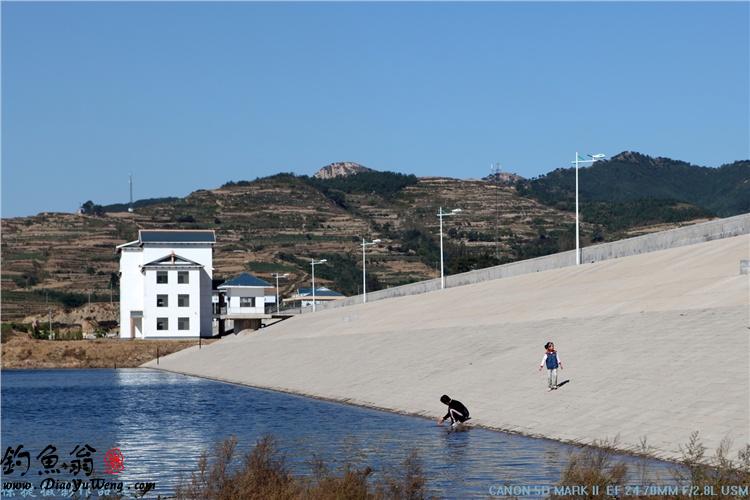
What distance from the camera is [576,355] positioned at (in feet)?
127

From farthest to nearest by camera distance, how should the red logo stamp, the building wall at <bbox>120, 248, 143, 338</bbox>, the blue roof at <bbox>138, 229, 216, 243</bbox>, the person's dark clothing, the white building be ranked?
the blue roof at <bbox>138, 229, 216, 243</bbox>, the building wall at <bbox>120, 248, 143, 338</bbox>, the white building, the person's dark clothing, the red logo stamp

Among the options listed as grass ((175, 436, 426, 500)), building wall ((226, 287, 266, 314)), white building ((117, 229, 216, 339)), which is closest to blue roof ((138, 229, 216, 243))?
white building ((117, 229, 216, 339))

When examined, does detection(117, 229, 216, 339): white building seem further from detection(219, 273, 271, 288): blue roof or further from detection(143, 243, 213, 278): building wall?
detection(219, 273, 271, 288): blue roof

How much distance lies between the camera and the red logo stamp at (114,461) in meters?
26.7

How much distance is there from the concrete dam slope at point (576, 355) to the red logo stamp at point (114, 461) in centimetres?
1060

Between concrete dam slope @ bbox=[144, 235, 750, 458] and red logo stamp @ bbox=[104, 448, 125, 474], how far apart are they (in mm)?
10602

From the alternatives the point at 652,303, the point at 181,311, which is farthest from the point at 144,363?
the point at 652,303

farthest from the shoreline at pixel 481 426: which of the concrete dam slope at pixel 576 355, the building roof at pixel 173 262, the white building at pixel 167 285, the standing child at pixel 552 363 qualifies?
the building roof at pixel 173 262

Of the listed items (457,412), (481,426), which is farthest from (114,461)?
(481,426)

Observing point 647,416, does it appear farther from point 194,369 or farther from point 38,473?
point 194,369

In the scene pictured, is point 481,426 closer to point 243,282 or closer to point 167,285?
point 167,285

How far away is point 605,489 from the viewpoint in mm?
17125

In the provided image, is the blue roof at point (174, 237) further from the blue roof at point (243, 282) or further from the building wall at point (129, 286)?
the blue roof at point (243, 282)

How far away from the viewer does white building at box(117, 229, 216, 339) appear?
110375mm
